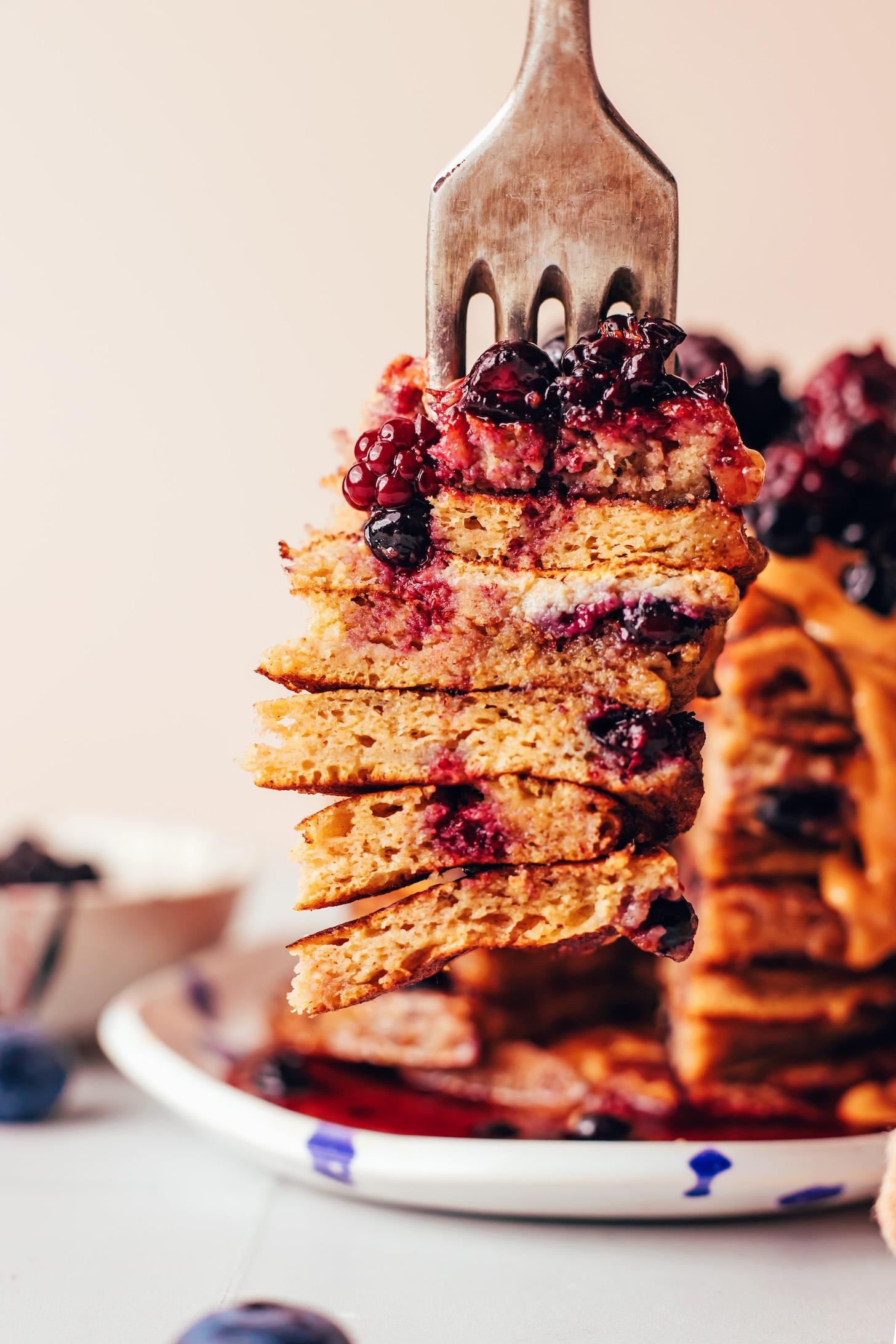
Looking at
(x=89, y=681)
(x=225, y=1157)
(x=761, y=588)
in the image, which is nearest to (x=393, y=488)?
(x=761, y=588)

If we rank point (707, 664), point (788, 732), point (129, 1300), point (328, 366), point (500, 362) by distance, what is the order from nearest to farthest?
point (500, 362)
point (707, 664)
point (129, 1300)
point (788, 732)
point (328, 366)

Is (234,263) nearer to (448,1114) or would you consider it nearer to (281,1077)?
(281,1077)

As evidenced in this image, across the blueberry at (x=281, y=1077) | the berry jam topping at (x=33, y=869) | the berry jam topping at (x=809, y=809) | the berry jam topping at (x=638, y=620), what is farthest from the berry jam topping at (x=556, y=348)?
the berry jam topping at (x=33, y=869)

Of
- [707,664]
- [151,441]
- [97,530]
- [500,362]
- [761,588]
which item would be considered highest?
[500,362]

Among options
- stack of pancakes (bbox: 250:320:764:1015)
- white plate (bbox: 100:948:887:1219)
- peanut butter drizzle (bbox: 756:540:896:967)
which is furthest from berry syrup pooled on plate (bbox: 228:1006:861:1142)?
stack of pancakes (bbox: 250:320:764:1015)

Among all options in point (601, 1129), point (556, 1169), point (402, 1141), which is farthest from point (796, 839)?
point (402, 1141)

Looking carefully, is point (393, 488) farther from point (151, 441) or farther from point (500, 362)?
point (151, 441)

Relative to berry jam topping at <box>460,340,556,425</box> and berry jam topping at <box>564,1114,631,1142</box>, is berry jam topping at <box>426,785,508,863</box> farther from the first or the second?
berry jam topping at <box>564,1114,631,1142</box>
